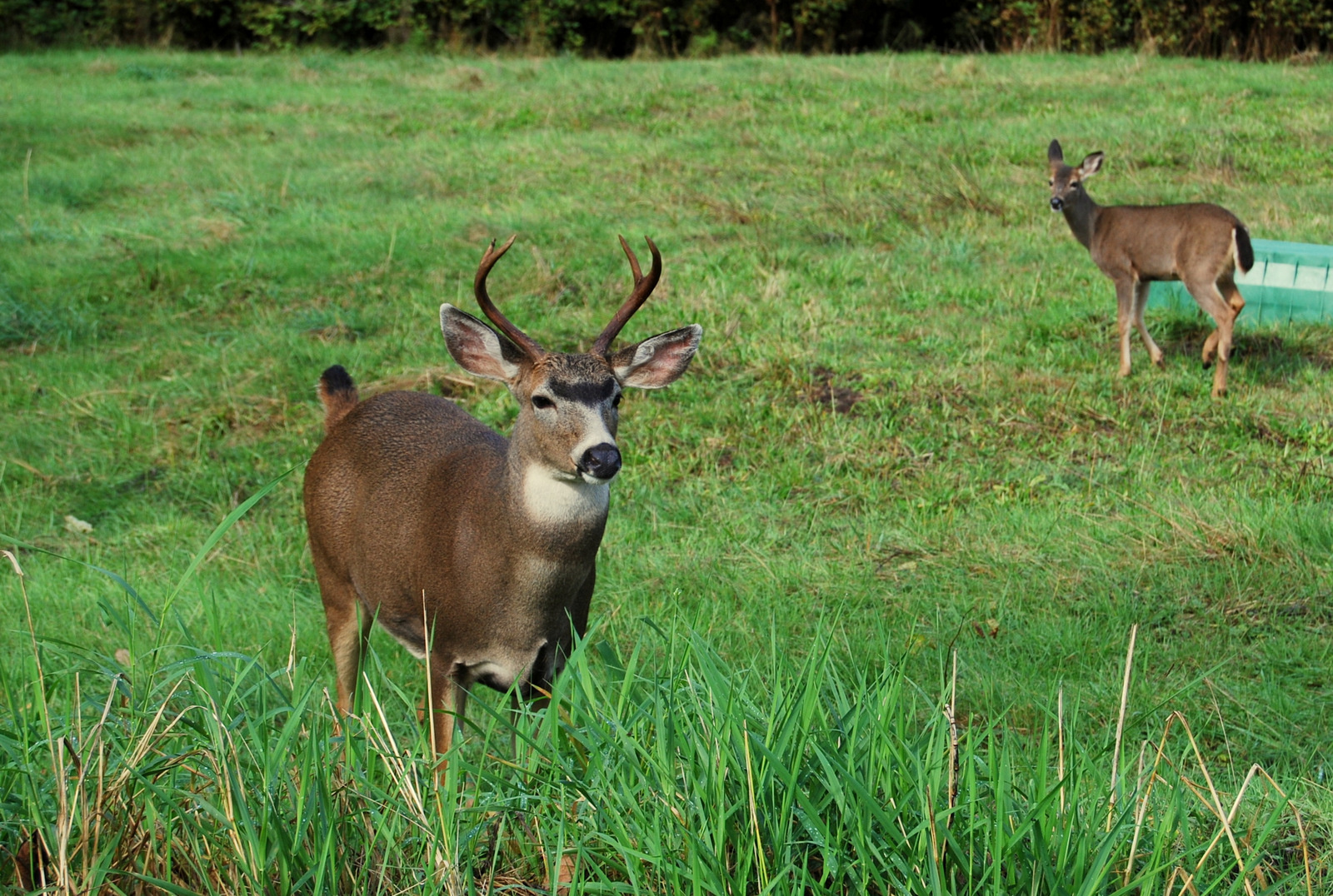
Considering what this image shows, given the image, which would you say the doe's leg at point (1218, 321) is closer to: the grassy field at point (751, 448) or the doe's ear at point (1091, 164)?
the grassy field at point (751, 448)

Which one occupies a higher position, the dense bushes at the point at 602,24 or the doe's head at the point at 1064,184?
the dense bushes at the point at 602,24

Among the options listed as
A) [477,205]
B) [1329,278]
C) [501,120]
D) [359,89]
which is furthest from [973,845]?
[359,89]

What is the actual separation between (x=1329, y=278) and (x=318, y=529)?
641 centimetres

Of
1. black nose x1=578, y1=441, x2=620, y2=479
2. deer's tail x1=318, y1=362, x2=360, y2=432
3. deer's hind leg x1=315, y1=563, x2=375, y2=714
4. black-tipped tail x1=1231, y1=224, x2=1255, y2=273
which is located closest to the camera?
black nose x1=578, y1=441, x2=620, y2=479

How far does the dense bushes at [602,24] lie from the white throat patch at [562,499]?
17296 mm

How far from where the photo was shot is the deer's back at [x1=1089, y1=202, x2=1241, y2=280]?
25.5ft

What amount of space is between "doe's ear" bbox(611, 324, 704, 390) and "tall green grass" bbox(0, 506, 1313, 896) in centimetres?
112

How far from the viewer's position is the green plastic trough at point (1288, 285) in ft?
26.2

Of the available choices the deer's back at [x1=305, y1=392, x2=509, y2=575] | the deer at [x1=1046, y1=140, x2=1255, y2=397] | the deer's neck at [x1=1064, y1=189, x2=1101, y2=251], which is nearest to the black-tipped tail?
the deer at [x1=1046, y1=140, x2=1255, y2=397]

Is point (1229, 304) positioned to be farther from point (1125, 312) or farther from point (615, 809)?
point (615, 809)

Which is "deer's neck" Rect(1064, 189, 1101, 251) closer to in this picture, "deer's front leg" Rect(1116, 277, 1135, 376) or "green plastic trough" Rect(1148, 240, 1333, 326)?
"deer's front leg" Rect(1116, 277, 1135, 376)

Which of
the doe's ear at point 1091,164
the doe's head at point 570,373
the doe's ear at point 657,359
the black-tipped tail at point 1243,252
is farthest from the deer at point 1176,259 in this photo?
the doe's head at point 570,373

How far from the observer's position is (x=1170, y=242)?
7.95 m

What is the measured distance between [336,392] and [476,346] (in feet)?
3.99
